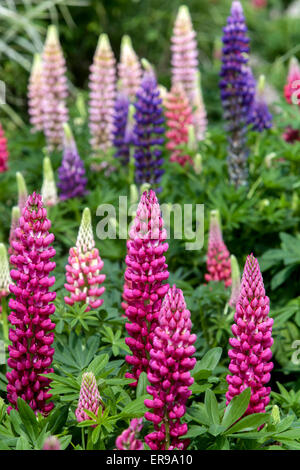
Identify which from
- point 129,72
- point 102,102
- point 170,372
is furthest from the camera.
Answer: point 129,72

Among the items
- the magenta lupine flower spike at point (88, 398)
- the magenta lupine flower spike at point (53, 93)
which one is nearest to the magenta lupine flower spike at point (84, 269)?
the magenta lupine flower spike at point (88, 398)

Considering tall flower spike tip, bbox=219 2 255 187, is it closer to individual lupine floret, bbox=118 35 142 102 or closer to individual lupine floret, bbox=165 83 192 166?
individual lupine floret, bbox=165 83 192 166

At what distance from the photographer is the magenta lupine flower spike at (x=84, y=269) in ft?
9.69

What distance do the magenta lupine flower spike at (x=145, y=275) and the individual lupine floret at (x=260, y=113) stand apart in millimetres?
2771

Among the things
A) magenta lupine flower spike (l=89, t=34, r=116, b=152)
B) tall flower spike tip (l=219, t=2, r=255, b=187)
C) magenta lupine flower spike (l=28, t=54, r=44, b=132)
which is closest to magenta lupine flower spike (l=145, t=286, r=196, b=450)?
tall flower spike tip (l=219, t=2, r=255, b=187)

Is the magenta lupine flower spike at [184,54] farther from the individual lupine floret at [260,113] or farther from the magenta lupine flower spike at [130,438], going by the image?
the magenta lupine flower spike at [130,438]

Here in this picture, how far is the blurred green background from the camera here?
9.41m

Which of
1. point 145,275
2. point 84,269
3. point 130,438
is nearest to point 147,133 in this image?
point 84,269

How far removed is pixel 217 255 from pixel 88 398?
1655 millimetres

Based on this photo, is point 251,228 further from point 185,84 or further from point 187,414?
point 187,414

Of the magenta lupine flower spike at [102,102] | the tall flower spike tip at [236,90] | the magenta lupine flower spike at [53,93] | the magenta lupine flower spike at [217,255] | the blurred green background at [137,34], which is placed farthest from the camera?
the blurred green background at [137,34]

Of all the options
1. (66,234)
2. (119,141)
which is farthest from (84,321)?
(119,141)

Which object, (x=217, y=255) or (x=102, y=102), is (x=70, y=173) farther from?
(x=217, y=255)

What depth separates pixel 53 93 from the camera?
5.90 metres
